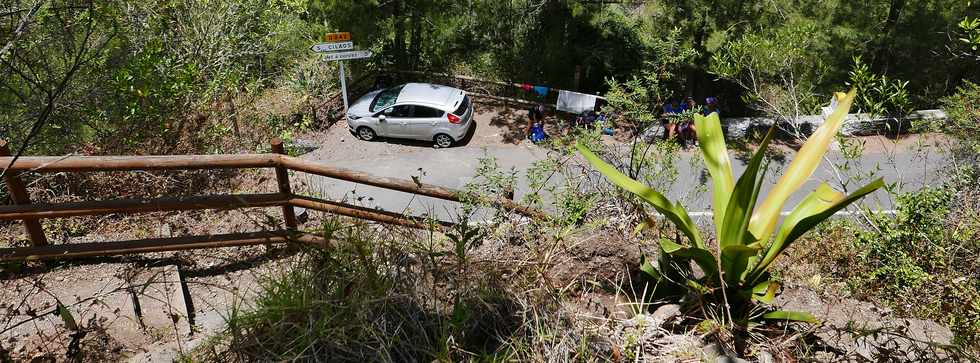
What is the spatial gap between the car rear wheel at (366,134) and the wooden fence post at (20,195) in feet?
32.0

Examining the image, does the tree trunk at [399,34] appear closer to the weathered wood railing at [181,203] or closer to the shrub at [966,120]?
the shrub at [966,120]

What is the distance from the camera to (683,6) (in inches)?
509

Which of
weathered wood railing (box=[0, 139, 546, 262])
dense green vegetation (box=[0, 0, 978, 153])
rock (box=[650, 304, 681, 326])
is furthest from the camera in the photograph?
dense green vegetation (box=[0, 0, 978, 153])

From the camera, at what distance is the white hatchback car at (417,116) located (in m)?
13.2

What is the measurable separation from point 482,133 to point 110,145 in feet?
28.2

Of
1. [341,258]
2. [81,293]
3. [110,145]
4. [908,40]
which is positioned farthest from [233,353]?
[908,40]

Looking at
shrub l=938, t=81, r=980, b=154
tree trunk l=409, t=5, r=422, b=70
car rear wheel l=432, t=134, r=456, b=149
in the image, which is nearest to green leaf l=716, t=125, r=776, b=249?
shrub l=938, t=81, r=980, b=154

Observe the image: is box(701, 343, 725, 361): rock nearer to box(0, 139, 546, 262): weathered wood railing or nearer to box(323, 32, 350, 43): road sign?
box(0, 139, 546, 262): weathered wood railing

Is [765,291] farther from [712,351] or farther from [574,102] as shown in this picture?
[574,102]

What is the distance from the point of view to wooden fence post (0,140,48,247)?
151 inches

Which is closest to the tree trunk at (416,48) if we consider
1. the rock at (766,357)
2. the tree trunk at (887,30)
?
the tree trunk at (887,30)

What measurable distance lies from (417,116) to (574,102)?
12.7 ft

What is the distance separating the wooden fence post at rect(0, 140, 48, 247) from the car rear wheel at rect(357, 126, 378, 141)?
9.74 m

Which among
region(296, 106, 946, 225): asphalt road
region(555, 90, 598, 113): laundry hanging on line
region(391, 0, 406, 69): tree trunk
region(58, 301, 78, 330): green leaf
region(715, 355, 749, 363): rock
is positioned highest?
region(58, 301, 78, 330): green leaf
